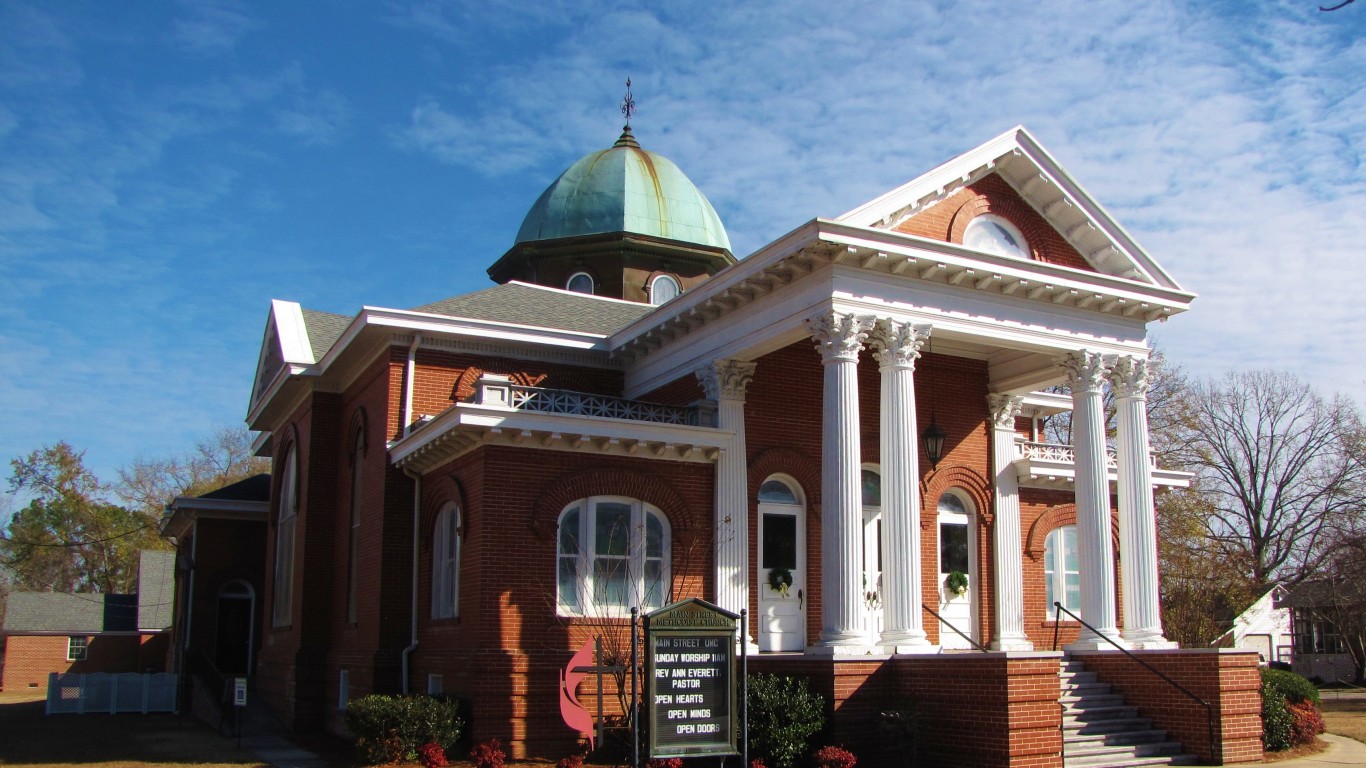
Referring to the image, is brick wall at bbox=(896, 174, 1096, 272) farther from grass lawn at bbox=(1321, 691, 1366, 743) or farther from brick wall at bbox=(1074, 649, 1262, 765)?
grass lawn at bbox=(1321, 691, 1366, 743)

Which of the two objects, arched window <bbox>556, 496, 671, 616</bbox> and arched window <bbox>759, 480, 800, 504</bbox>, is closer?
arched window <bbox>556, 496, 671, 616</bbox>

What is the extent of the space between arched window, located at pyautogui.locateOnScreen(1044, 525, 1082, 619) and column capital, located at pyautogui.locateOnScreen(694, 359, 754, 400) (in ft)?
27.4

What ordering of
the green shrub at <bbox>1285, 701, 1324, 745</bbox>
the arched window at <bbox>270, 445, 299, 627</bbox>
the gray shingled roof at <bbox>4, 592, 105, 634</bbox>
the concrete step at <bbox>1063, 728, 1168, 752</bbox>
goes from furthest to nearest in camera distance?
the gray shingled roof at <bbox>4, 592, 105, 634</bbox> → the arched window at <bbox>270, 445, 299, 627</bbox> → the green shrub at <bbox>1285, 701, 1324, 745</bbox> → the concrete step at <bbox>1063, 728, 1168, 752</bbox>

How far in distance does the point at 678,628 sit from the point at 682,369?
356 inches

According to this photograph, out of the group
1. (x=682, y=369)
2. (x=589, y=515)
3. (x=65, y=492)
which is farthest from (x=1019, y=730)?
(x=65, y=492)

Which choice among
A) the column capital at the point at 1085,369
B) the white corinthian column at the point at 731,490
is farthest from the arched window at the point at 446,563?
the column capital at the point at 1085,369

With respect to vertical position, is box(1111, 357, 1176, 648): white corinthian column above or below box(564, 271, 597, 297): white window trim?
below

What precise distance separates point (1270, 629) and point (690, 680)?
48.7 metres

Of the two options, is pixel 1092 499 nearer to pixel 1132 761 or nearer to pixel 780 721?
pixel 1132 761

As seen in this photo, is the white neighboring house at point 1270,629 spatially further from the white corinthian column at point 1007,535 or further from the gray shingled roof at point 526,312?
the gray shingled roof at point 526,312

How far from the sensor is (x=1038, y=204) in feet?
67.2

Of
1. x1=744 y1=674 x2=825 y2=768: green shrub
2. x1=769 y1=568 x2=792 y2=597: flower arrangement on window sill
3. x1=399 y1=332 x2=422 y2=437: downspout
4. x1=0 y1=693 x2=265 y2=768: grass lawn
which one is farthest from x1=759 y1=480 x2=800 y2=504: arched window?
x1=0 y1=693 x2=265 y2=768: grass lawn

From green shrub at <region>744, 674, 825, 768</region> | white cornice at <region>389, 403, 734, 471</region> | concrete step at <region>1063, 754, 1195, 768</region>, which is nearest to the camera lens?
green shrub at <region>744, 674, 825, 768</region>

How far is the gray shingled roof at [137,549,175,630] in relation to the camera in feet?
144
